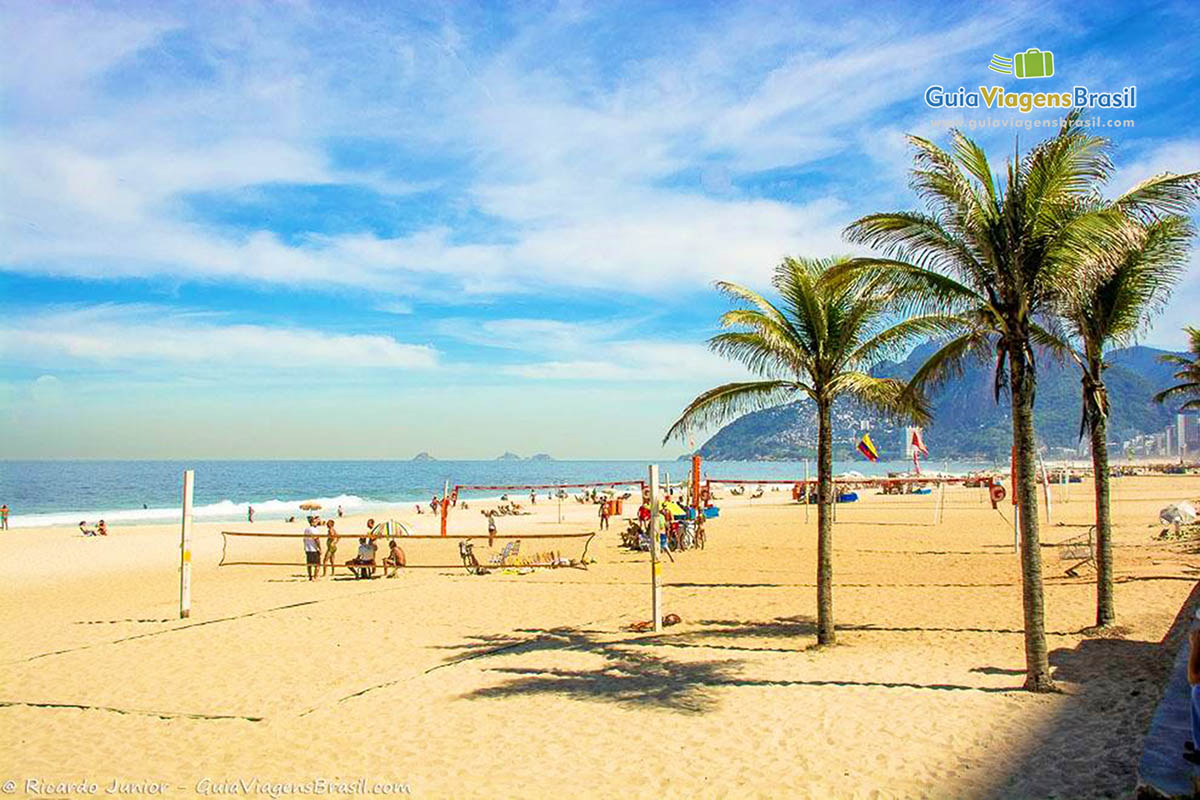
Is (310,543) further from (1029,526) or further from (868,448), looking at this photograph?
(868,448)

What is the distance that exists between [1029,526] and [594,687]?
189 inches

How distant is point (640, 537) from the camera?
24.6 meters

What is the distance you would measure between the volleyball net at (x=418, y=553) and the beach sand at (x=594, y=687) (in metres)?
2.37

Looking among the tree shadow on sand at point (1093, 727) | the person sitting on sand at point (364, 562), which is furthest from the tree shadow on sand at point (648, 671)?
the person sitting on sand at point (364, 562)

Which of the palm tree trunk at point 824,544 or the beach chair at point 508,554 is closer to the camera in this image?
the palm tree trunk at point 824,544

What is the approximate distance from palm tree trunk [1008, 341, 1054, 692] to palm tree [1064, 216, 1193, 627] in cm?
247

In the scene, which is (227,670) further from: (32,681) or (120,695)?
(32,681)

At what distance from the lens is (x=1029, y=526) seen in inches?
305

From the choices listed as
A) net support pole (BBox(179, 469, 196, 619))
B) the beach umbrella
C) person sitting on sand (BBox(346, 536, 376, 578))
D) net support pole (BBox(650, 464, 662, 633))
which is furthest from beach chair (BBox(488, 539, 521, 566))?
net support pole (BBox(650, 464, 662, 633))

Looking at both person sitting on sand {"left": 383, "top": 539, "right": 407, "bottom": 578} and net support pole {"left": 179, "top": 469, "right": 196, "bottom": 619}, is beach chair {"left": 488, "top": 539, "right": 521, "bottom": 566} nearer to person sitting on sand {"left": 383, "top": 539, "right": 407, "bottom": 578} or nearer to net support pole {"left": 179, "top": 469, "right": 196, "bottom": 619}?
person sitting on sand {"left": 383, "top": 539, "right": 407, "bottom": 578}

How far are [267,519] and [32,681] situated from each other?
44.5 metres

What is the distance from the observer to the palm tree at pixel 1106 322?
1014cm

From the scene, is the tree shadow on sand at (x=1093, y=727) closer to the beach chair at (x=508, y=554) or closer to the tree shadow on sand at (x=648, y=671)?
the tree shadow on sand at (x=648, y=671)

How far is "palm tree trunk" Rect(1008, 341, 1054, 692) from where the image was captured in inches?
308
